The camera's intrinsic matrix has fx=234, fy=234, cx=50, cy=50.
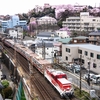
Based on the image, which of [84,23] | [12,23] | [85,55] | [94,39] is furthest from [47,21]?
[85,55]

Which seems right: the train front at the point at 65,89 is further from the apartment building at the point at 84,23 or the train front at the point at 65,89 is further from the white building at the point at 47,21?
the white building at the point at 47,21

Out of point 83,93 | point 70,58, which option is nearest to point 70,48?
point 70,58

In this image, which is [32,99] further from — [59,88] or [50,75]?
[50,75]

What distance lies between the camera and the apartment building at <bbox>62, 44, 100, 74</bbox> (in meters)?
17.4

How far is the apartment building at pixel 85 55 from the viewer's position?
17.4 meters

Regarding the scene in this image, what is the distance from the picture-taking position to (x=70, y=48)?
20.5 metres

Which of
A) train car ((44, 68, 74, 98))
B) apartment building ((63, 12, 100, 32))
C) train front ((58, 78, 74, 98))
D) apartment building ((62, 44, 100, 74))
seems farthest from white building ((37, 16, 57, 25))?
train front ((58, 78, 74, 98))

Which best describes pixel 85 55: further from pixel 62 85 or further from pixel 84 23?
pixel 84 23

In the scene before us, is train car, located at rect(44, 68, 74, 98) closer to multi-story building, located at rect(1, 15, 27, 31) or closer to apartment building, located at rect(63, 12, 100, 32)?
apartment building, located at rect(63, 12, 100, 32)

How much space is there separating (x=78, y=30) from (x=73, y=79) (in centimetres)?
2812

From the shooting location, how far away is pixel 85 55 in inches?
754

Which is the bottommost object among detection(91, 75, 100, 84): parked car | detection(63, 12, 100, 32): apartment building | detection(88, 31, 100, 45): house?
detection(91, 75, 100, 84): parked car

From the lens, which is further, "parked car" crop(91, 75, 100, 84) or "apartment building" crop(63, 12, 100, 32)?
"apartment building" crop(63, 12, 100, 32)

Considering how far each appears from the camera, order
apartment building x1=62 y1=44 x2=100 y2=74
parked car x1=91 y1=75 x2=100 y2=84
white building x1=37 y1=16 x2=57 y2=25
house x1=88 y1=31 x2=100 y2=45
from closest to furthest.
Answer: parked car x1=91 y1=75 x2=100 y2=84, apartment building x1=62 y1=44 x2=100 y2=74, house x1=88 y1=31 x2=100 y2=45, white building x1=37 y1=16 x2=57 y2=25
